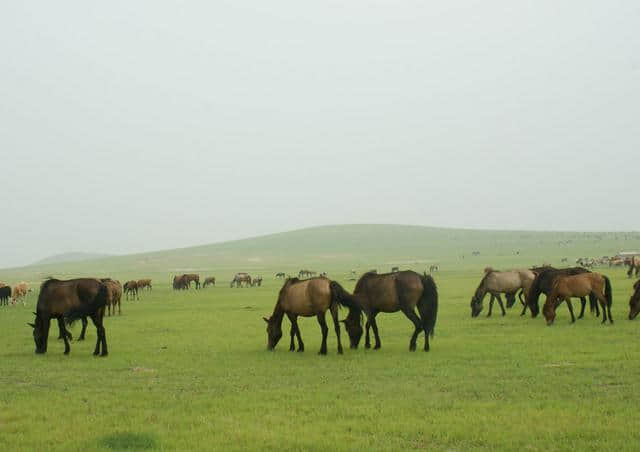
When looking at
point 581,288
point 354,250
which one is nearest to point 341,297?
point 581,288

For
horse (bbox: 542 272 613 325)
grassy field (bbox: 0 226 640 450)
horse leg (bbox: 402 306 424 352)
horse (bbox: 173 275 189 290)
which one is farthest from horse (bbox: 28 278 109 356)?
horse (bbox: 173 275 189 290)

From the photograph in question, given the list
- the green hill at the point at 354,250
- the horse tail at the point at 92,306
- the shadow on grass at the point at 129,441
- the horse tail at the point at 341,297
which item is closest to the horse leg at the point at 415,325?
the horse tail at the point at 341,297

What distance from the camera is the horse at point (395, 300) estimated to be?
15.7m

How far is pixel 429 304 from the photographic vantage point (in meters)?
15.7

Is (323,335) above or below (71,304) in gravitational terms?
below

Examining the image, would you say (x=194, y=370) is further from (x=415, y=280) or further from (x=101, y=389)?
(x=415, y=280)

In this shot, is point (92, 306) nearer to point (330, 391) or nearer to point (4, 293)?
point (330, 391)

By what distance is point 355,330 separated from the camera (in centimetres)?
1630

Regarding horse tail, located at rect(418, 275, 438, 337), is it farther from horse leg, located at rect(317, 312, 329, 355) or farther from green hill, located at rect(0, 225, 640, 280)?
green hill, located at rect(0, 225, 640, 280)

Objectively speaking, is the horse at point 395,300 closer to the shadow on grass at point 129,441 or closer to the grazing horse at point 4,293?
the shadow on grass at point 129,441

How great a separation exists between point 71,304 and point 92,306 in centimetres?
77

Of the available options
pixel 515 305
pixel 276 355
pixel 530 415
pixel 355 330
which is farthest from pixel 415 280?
pixel 515 305

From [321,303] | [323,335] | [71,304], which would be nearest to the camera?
[323,335]

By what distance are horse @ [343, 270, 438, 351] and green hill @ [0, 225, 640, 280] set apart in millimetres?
86251
